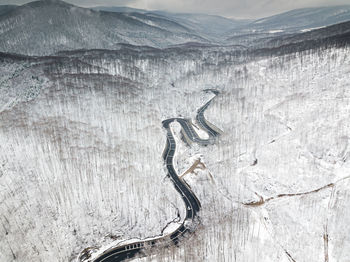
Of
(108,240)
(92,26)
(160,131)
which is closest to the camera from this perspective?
(108,240)

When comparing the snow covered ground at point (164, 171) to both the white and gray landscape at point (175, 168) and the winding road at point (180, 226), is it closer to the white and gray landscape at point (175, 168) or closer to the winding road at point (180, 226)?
the white and gray landscape at point (175, 168)

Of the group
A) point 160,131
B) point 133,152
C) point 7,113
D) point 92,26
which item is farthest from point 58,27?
point 133,152

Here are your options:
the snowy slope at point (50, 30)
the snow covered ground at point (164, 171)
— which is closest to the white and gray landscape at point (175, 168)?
the snow covered ground at point (164, 171)

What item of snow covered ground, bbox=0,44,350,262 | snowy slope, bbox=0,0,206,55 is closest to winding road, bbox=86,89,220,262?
snow covered ground, bbox=0,44,350,262

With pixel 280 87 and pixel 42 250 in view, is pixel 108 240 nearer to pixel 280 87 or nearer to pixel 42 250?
pixel 42 250

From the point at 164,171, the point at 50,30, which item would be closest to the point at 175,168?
the point at 164,171
